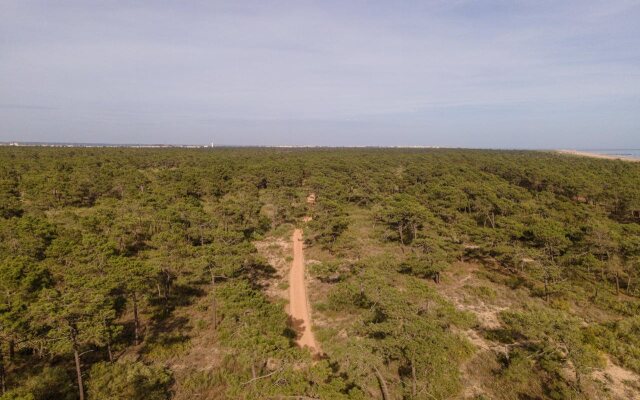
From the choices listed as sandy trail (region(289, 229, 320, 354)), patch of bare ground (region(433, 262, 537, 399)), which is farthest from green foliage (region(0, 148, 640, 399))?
sandy trail (region(289, 229, 320, 354))

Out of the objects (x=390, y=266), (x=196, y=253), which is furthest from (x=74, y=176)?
(x=390, y=266)

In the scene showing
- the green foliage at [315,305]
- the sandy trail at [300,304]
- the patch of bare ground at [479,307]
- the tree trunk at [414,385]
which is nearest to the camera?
the green foliage at [315,305]

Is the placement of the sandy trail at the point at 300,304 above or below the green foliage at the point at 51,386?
below

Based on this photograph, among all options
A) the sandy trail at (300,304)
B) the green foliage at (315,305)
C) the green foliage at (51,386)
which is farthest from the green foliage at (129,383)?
the sandy trail at (300,304)

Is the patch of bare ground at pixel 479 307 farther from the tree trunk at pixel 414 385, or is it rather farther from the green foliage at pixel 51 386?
the green foliage at pixel 51 386

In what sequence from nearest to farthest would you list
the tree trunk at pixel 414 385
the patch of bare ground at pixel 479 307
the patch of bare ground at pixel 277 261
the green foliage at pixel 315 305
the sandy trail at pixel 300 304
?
the green foliage at pixel 315 305 < the tree trunk at pixel 414 385 < the patch of bare ground at pixel 479 307 < the sandy trail at pixel 300 304 < the patch of bare ground at pixel 277 261

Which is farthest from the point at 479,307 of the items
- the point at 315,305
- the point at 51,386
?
the point at 51,386

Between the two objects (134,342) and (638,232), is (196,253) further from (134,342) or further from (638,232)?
(638,232)

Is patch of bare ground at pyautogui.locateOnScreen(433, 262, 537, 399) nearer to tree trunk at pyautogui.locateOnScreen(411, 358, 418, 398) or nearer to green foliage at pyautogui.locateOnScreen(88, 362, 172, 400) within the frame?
tree trunk at pyautogui.locateOnScreen(411, 358, 418, 398)
